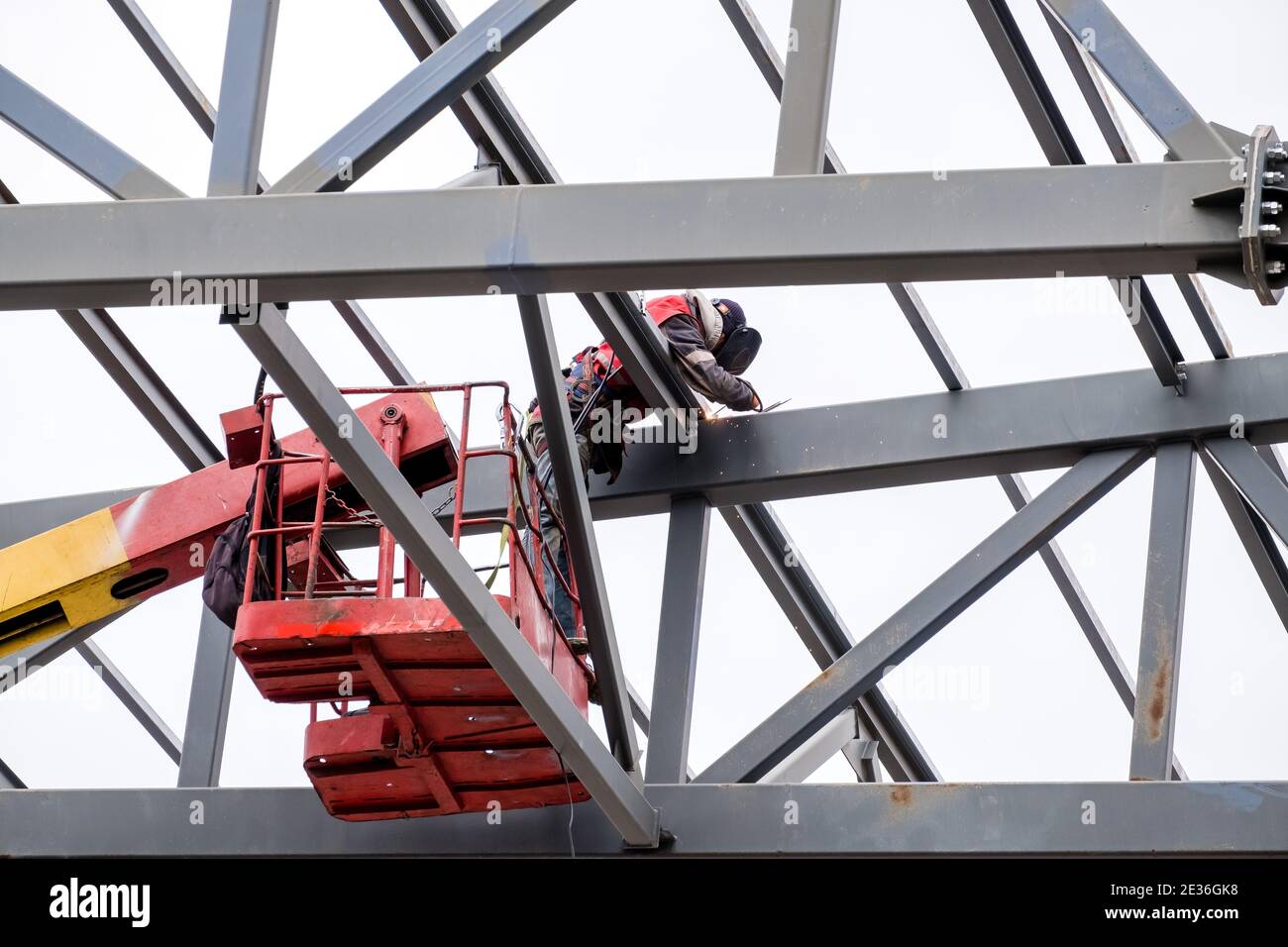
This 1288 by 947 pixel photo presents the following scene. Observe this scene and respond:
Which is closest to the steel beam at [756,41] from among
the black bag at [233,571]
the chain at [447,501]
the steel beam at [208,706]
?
the chain at [447,501]

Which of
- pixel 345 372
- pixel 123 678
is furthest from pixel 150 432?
pixel 123 678

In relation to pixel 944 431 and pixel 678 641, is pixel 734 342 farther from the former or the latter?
pixel 678 641

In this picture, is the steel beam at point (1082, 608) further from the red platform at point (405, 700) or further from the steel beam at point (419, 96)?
the steel beam at point (419, 96)

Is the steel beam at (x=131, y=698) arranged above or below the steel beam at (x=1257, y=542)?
above

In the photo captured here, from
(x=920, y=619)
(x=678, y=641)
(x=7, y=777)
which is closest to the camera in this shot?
A: (x=920, y=619)

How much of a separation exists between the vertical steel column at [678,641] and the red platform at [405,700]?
63 centimetres

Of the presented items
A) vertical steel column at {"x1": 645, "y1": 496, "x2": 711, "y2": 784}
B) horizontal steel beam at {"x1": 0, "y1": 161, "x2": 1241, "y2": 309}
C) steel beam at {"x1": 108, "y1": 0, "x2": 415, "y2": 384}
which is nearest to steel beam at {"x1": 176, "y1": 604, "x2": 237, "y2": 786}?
steel beam at {"x1": 108, "y1": 0, "x2": 415, "y2": 384}

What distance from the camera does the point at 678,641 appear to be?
10.3 metres

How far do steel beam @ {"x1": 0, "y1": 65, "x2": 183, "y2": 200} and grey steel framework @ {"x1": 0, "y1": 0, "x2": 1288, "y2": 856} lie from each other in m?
0.01

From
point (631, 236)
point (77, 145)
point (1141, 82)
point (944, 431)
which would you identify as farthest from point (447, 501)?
point (1141, 82)

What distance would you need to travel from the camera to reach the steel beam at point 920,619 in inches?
388

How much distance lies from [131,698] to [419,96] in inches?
335
